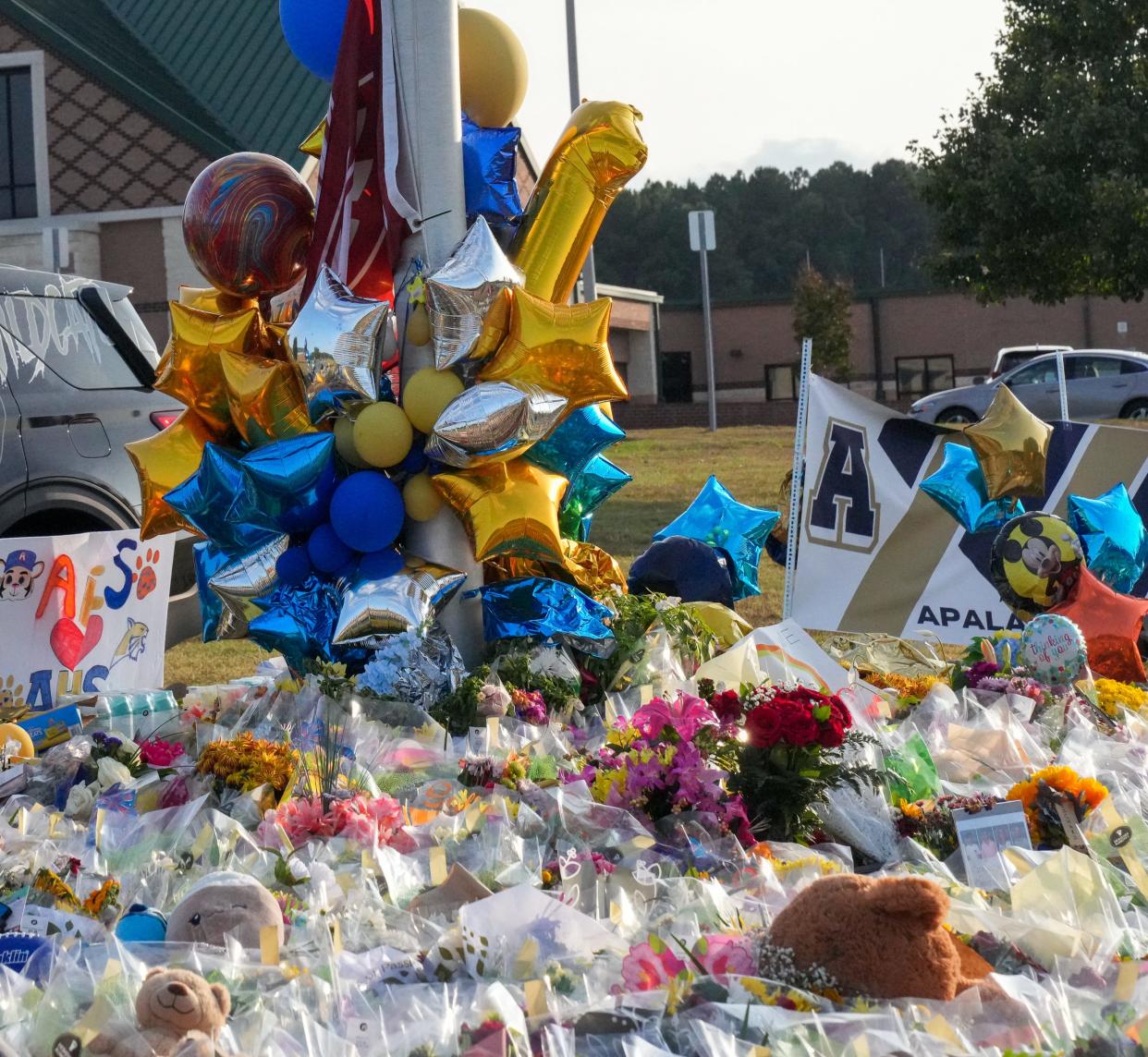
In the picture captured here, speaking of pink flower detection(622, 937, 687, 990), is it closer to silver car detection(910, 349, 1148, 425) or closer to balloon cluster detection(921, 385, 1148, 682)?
balloon cluster detection(921, 385, 1148, 682)

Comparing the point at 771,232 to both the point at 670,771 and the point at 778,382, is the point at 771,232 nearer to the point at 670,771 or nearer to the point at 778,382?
the point at 778,382

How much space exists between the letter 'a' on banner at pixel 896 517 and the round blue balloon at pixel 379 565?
94.6 inches

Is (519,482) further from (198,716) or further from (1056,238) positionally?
(1056,238)

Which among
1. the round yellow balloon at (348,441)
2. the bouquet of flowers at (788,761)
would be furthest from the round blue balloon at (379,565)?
the bouquet of flowers at (788,761)

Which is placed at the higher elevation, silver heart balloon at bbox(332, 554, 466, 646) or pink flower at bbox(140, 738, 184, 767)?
silver heart balloon at bbox(332, 554, 466, 646)

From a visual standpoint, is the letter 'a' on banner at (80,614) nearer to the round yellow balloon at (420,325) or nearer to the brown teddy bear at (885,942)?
the round yellow balloon at (420,325)

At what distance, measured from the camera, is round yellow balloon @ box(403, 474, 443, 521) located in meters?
4.71

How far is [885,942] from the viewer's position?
2.35 m

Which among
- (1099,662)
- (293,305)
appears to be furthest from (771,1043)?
(293,305)

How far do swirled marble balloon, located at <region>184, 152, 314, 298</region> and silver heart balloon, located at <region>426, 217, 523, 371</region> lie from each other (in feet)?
2.60

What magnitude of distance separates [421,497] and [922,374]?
3275cm

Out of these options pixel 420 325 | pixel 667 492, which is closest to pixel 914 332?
pixel 667 492

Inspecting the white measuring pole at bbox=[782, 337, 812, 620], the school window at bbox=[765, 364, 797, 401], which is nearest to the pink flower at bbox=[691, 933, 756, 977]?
the white measuring pole at bbox=[782, 337, 812, 620]

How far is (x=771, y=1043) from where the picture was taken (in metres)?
2.16
